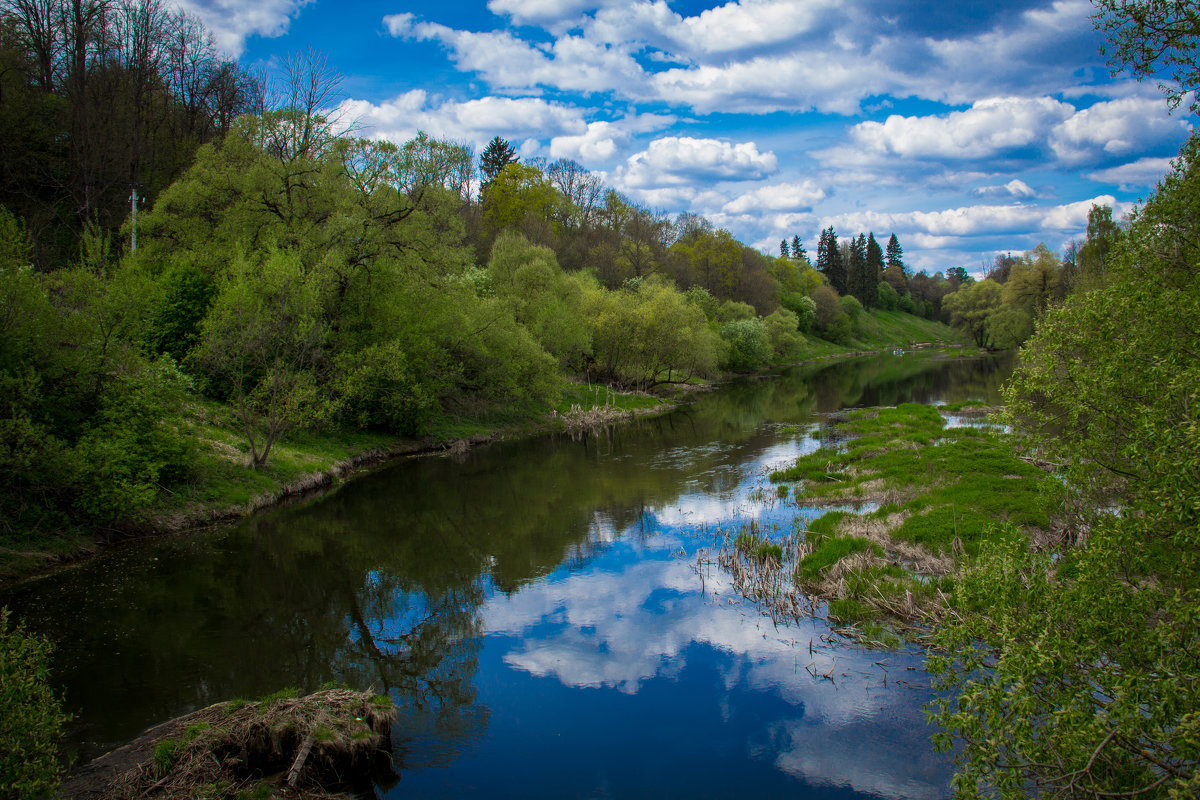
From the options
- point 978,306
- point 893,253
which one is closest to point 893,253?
point 893,253

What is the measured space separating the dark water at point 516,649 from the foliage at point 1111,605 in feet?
9.06

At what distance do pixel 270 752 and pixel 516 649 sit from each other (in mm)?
5078

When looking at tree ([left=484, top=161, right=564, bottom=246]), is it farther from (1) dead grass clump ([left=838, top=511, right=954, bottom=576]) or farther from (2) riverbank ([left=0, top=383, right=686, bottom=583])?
(1) dead grass clump ([left=838, top=511, right=954, bottom=576])

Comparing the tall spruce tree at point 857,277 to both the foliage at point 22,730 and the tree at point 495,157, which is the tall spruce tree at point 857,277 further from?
the foliage at point 22,730

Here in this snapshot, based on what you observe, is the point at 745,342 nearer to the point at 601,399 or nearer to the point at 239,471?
the point at 601,399

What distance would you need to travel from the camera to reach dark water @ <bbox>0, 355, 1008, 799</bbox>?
963 cm

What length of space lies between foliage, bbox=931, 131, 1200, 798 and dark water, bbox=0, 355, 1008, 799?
109 inches

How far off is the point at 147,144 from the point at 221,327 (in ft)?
98.8

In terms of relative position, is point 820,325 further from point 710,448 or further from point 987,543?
point 987,543

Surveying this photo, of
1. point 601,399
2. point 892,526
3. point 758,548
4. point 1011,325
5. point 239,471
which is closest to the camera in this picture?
point 758,548

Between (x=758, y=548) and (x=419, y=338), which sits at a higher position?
(x=419, y=338)

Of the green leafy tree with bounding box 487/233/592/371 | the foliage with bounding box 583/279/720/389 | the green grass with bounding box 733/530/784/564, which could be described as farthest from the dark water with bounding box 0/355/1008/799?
the foliage with bounding box 583/279/720/389

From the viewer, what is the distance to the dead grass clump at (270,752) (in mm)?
8156

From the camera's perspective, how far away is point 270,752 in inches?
345
